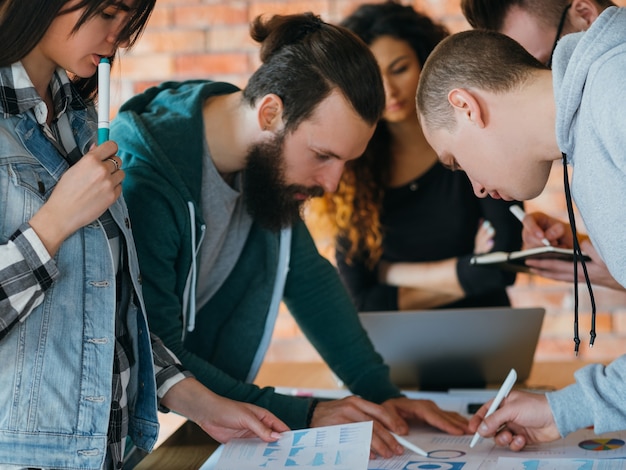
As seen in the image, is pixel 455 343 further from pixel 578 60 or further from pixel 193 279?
pixel 578 60

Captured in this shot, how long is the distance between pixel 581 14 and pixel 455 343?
0.65 meters

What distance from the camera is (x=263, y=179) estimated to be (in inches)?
60.8

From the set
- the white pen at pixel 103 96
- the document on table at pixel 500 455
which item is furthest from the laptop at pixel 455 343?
the white pen at pixel 103 96

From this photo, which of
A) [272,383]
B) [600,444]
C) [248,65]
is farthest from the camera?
[248,65]

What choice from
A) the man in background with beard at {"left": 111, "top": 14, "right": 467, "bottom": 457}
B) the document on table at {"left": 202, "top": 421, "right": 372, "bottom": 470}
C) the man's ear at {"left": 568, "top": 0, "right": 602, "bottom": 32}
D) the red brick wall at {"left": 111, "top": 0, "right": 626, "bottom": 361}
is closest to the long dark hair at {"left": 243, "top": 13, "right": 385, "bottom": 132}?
the man in background with beard at {"left": 111, "top": 14, "right": 467, "bottom": 457}

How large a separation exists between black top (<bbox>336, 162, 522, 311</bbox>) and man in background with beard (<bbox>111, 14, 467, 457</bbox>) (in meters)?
0.55

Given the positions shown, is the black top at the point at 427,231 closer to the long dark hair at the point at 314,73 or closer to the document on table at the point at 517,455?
the long dark hair at the point at 314,73

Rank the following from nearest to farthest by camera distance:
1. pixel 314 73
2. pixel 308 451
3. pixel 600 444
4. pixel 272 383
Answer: pixel 308 451, pixel 600 444, pixel 314 73, pixel 272 383

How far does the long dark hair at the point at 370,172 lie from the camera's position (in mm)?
2156

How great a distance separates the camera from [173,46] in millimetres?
2986

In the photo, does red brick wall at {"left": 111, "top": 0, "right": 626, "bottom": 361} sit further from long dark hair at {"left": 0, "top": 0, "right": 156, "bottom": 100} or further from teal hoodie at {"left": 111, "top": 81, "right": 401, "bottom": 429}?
long dark hair at {"left": 0, "top": 0, "right": 156, "bottom": 100}

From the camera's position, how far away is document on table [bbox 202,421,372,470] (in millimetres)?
1094

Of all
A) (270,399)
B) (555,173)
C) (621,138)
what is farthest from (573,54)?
(555,173)

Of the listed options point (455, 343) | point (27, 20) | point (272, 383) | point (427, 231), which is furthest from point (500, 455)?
point (427, 231)
